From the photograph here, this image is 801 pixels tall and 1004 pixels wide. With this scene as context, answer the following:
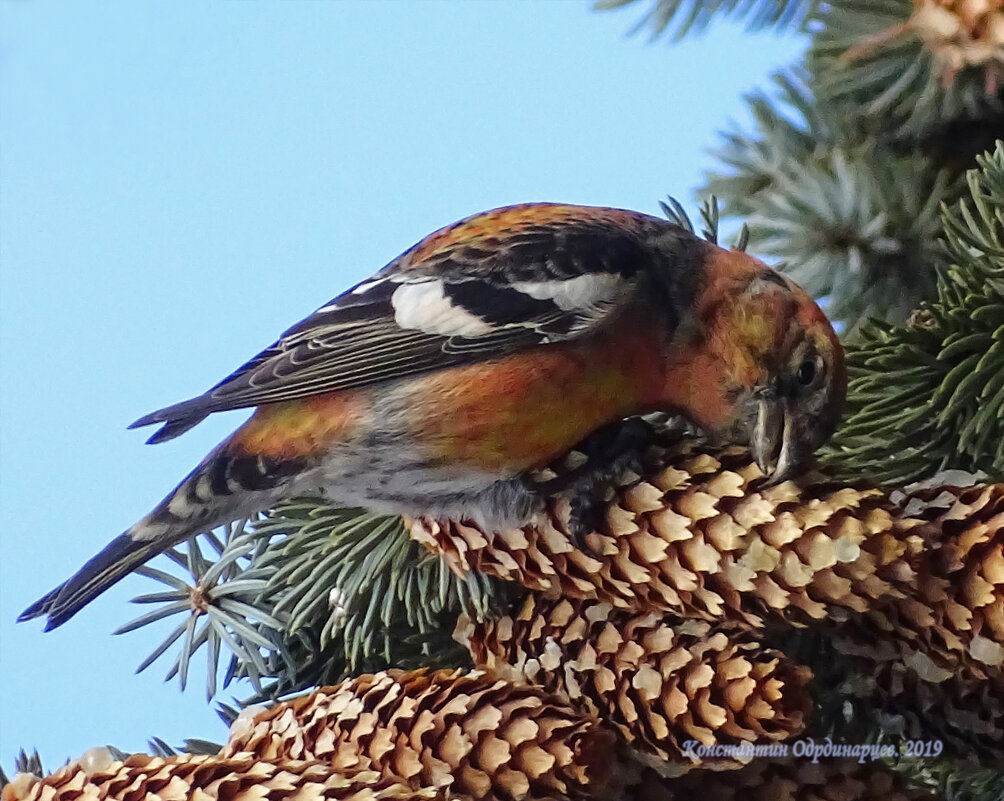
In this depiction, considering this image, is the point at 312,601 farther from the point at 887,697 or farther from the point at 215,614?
the point at 887,697

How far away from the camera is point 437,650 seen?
598 millimetres

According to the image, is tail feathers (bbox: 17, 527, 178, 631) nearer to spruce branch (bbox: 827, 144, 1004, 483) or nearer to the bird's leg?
the bird's leg

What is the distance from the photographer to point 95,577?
0.48 meters

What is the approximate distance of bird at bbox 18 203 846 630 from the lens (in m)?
0.50

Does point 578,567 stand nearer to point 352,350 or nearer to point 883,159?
point 352,350

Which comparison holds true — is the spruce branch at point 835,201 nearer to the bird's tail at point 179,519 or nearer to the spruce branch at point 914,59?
the spruce branch at point 914,59

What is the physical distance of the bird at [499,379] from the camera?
1.63ft

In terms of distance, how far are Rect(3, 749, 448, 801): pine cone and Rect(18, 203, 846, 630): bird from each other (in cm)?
8

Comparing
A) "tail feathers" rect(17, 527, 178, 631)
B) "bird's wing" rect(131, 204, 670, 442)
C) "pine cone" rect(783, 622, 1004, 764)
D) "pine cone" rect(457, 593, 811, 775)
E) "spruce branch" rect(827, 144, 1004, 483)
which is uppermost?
"bird's wing" rect(131, 204, 670, 442)

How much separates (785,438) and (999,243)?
0.50ft

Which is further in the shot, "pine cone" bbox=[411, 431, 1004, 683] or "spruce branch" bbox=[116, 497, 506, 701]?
"spruce branch" bbox=[116, 497, 506, 701]

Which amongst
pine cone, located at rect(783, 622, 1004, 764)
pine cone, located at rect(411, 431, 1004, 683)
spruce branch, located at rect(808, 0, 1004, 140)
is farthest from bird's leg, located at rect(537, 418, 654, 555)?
spruce branch, located at rect(808, 0, 1004, 140)

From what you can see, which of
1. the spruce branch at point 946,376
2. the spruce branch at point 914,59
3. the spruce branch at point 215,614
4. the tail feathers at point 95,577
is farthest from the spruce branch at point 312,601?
the spruce branch at point 914,59

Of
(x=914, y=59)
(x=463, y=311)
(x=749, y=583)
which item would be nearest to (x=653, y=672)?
(x=749, y=583)
